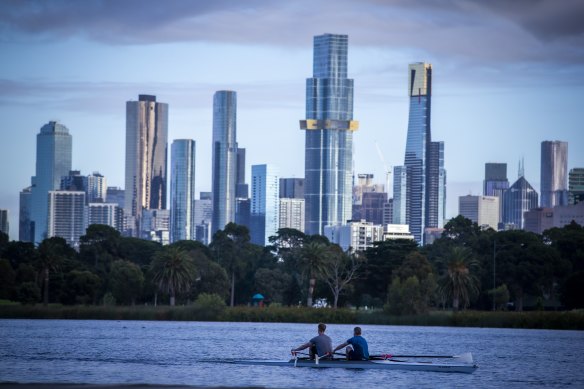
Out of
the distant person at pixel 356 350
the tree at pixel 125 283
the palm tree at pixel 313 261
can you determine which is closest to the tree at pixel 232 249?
the palm tree at pixel 313 261

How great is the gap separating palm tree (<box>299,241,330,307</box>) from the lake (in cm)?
3745

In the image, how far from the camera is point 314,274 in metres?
155

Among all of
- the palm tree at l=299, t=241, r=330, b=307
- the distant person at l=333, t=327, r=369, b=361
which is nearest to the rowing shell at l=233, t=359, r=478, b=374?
the distant person at l=333, t=327, r=369, b=361

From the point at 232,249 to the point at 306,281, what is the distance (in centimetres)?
2694

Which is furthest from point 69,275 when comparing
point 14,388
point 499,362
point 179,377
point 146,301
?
point 14,388

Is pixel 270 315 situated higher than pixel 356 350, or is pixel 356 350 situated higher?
pixel 356 350

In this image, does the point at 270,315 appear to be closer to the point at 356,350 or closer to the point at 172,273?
the point at 172,273

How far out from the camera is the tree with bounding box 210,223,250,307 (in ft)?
591

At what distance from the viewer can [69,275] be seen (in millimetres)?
143375

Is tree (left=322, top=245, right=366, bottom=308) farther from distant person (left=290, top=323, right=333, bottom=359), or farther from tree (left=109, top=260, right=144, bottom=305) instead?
distant person (left=290, top=323, right=333, bottom=359)

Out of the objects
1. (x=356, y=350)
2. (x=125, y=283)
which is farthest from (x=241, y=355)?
(x=125, y=283)

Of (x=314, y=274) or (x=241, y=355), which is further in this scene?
(x=314, y=274)

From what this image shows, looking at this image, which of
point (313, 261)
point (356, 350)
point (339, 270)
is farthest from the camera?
point (339, 270)

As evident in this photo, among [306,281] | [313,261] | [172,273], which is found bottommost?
[306,281]
